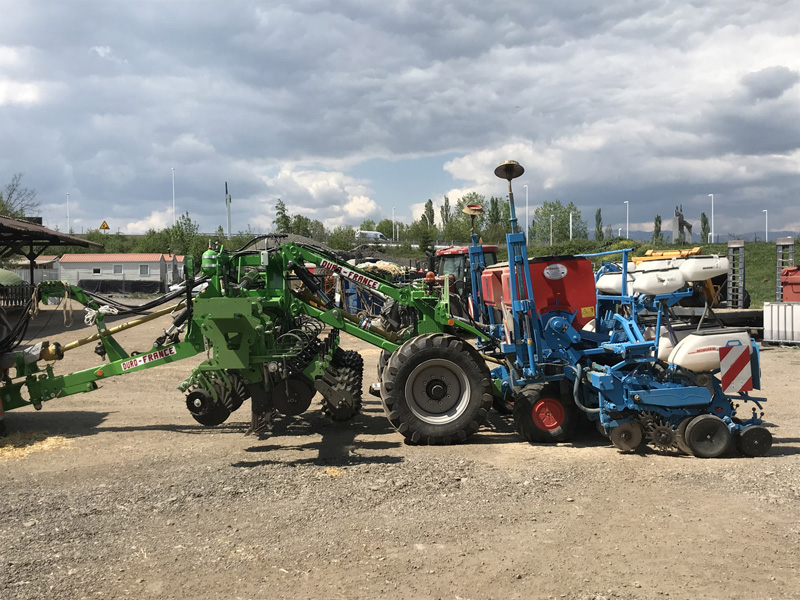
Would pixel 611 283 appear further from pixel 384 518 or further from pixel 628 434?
pixel 384 518

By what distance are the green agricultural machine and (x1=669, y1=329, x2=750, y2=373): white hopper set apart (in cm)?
201

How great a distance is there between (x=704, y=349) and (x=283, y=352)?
439 cm

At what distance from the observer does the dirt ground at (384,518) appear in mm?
4062

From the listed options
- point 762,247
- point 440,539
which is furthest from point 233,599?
point 762,247

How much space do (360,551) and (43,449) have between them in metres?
4.63

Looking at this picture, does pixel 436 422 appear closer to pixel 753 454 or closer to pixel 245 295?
pixel 245 295

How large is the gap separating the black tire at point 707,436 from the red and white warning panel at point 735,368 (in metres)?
0.37

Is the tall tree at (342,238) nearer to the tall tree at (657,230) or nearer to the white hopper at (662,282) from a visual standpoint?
the tall tree at (657,230)

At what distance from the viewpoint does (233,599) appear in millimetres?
3855

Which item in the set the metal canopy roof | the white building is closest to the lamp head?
the metal canopy roof

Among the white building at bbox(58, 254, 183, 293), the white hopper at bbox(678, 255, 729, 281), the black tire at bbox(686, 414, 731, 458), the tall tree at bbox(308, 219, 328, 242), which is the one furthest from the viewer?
the tall tree at bbox(308, 219, 328, 242)

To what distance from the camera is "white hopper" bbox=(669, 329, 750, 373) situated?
6547mm

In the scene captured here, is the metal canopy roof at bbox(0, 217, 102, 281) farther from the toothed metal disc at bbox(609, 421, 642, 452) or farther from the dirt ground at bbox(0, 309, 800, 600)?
the toothed metal disc at bbox(609, 421, 642, 452)

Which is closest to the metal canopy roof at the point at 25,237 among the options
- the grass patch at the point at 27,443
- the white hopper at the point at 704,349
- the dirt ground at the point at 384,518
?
the grass patch at the point at 27,443
